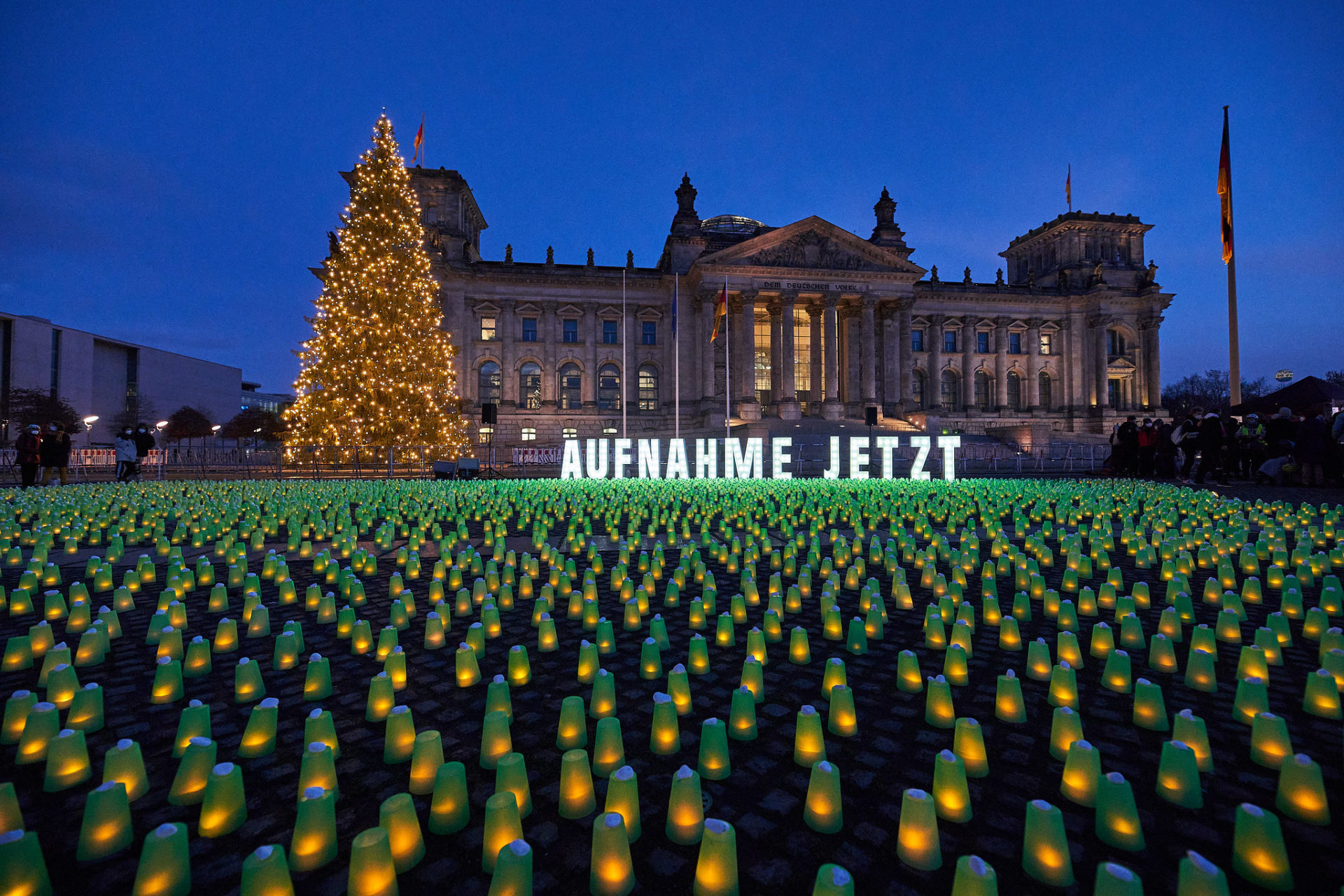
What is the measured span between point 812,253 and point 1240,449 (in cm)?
3210

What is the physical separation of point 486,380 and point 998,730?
4812 cm

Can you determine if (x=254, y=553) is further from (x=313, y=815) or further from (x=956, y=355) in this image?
(x=956, y=355)

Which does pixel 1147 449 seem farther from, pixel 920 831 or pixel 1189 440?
pixel 920 831

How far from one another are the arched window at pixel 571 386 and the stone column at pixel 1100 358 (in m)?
46.3

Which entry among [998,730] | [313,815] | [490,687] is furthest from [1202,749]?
[313,815]

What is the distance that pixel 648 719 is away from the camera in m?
2.63

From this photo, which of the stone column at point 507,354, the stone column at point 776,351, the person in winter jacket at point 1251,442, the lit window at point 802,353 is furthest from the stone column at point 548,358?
the person in winter jacket at point 1251,442

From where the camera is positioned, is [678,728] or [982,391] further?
[982,391]

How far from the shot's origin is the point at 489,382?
47.4 metres

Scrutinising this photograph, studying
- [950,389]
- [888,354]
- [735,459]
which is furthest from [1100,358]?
[735,459]

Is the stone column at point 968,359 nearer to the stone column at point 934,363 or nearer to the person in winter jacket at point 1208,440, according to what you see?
the stone column at point 934,363

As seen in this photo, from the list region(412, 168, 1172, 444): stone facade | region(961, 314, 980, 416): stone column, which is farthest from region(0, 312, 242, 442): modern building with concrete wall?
region(961, 314, 980, 416): stone column

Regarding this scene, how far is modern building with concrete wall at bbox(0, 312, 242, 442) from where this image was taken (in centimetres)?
5847

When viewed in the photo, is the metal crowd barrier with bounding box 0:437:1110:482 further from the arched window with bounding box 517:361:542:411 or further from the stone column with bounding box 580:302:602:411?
the stone column with bounding box 580:302:602:411
